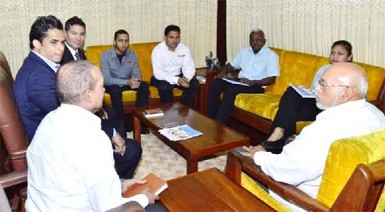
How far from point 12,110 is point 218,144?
4.72ft

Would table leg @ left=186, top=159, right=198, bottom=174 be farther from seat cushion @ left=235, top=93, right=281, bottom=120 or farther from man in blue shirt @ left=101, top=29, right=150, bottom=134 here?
man in blue shirt @ left=101, top=29, right=150, bottom=134

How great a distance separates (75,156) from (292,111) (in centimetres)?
237

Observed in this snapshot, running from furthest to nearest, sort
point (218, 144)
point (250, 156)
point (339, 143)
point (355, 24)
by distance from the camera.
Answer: point (355, 24) → point (218, 144) → point (250, 156) → point (339, 143)

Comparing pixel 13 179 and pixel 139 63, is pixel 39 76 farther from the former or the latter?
pixel 139 63

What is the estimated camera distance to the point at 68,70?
1.74 meters

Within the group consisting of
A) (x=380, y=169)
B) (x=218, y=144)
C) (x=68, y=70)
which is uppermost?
(x=68, y=70)

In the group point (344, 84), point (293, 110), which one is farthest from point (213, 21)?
point (344, 84)

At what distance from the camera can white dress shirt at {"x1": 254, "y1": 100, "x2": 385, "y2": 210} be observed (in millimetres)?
1877

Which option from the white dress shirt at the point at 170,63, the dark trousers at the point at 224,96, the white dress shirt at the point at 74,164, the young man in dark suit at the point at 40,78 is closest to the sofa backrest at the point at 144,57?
the white dress shirt at the point at 170,63

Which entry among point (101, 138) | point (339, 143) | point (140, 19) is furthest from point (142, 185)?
point (140, 19)

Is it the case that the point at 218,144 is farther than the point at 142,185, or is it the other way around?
the point at 218,144

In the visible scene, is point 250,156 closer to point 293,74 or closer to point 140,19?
point 293,74

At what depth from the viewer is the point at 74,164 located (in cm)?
158

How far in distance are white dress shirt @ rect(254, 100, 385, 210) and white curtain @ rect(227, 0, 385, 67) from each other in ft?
7.21
